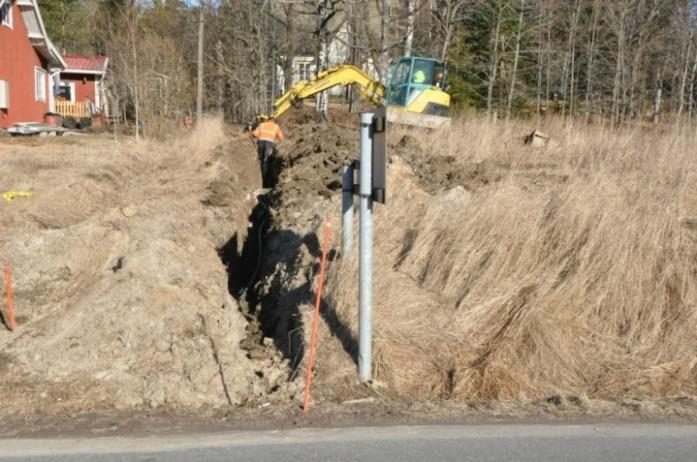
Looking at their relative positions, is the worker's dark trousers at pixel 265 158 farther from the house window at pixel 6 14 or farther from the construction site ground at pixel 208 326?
the house window at pixel 6 14

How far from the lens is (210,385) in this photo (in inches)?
264

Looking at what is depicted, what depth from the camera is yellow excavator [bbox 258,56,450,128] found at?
2014cm

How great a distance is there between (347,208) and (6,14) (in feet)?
85.4

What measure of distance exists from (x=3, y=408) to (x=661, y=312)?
5982 millimetres

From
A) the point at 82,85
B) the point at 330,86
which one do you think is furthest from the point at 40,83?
the point at 330,86

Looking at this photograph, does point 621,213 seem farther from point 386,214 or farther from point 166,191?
point 166,191

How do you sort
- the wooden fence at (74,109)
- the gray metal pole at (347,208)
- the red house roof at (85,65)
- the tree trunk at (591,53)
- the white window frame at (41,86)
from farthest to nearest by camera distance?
1. the red house roof at (85,65)
2. the wooden fence at (74,109)
3. the tree trunk at (591,53)
4. the white window frame at (41,86)
5. the gray metal pole at (347,208)

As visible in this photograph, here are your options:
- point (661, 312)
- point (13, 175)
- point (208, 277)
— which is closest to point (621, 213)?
point (661, 312)

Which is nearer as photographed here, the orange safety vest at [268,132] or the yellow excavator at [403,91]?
the orange safety vest at [268,132]

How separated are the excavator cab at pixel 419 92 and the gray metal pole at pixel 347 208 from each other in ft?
40.6

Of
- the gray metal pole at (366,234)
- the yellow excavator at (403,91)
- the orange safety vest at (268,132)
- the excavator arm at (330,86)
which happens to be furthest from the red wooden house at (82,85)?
the gray metal pole at (366,234)

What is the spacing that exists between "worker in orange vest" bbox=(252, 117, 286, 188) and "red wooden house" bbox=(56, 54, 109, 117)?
25071 mm

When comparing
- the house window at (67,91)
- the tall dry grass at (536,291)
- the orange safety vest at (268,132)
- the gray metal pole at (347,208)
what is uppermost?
the house window at (67,91)

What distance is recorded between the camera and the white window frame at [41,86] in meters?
31.6
